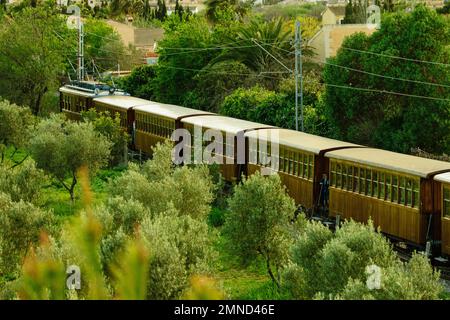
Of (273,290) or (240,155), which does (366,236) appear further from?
(240,155)

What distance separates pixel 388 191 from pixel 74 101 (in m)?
27.0

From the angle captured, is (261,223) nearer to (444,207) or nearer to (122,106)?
(444,207)

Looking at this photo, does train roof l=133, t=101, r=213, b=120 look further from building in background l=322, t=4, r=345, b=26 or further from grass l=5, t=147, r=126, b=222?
building in background l=322, t=4, r=345, b=26

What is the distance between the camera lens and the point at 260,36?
153 ft

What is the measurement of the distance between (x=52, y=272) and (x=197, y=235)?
11003 mm

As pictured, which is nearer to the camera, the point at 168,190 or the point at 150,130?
the point at 168,190

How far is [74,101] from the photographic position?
141 feet

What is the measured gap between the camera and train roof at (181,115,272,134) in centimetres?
2652

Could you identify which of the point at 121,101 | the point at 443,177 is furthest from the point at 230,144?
the point at 121,101

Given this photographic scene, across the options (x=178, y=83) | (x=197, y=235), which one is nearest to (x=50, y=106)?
(x=178, y=83)

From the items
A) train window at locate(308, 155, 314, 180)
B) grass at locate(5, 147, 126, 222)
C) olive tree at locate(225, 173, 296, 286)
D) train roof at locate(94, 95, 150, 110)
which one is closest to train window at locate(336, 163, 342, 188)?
train window at locate(308, 155, 314, 180)

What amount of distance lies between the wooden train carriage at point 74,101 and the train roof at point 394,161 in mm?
21426

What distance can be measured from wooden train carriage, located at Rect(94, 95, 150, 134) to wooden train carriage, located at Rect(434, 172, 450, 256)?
66.8ft
